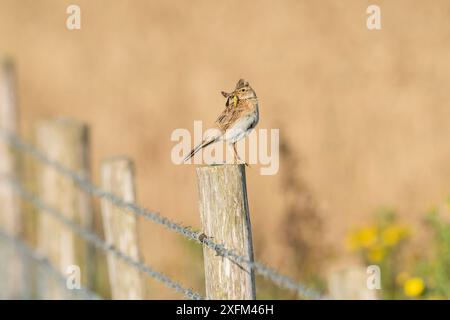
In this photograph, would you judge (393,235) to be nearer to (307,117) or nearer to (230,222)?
(307,117)

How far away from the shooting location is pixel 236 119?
5.99 metres

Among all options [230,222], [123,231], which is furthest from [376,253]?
[230,222]

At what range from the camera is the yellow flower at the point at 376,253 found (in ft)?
27.7

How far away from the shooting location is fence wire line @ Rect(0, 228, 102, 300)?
723 centimetres

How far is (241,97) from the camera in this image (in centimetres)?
608

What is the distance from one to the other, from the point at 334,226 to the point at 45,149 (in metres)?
2.31

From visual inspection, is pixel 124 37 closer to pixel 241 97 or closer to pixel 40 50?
pixel 40 50

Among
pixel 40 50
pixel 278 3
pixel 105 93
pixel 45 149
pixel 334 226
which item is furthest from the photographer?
pixel 40 50

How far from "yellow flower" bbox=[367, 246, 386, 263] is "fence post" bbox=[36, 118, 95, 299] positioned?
204 centimetres

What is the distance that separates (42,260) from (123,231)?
1.65 m

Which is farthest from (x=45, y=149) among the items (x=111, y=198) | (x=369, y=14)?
(x=369, y=14)

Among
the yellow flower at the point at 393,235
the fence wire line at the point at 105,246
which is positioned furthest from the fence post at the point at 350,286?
the yellow flower at the point at 393,235

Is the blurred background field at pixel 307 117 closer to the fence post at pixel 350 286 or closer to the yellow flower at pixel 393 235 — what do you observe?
the yellow flower at pixel 393 235

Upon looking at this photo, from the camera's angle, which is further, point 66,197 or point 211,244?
point 66,197
